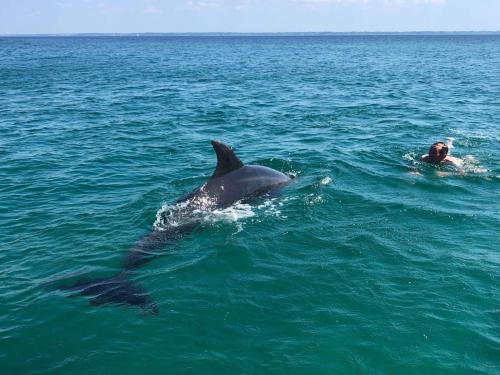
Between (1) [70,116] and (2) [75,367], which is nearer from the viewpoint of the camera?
(2) [75,367]

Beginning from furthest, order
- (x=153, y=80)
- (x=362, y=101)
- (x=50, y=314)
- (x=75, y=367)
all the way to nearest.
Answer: (x=153, y=80) < (x=362, y=101) < (x=50, y=314) < (x=75, y=367)

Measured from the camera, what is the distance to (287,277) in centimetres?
1320

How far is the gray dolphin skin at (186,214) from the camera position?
41.2 feet

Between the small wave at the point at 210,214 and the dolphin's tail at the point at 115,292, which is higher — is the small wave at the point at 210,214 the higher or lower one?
the higher one

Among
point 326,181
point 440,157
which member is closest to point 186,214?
point 326,181

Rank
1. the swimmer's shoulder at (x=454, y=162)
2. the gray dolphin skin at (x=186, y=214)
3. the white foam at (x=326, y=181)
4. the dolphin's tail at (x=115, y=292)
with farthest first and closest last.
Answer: the swimmer's shoulder at (x=454, y=162), the white foam at (x=326, y=181), the gray dolphin skin at (x=186, y=214), the dolphin's tail at (x=115, y=292)

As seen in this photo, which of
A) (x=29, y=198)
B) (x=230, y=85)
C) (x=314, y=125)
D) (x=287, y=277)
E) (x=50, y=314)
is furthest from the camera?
(x=230, y=85)

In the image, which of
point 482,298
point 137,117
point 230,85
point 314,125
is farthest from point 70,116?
point 482,298

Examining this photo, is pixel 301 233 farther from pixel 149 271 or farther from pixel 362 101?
pixel 362 101

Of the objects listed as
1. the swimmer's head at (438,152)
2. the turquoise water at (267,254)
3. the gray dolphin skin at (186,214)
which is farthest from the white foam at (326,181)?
the swimmer's head at (438,152)

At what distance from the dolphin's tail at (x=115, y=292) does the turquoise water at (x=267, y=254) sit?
278 mm

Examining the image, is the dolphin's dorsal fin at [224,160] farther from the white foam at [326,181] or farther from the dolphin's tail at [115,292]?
the dolphin's tail at [115,292]

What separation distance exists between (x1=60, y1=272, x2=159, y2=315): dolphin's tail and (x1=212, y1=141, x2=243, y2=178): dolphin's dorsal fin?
16.8ft

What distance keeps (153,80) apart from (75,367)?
2246 inches
